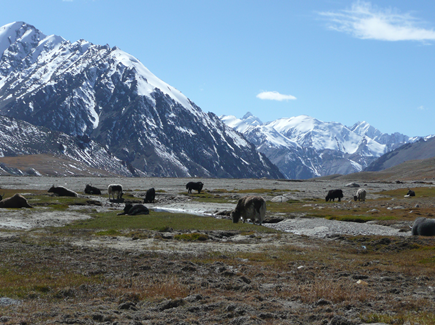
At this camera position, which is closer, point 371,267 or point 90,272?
point 90,272

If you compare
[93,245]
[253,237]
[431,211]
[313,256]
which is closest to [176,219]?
[253,237]

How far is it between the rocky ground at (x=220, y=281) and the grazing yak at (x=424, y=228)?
3.29 m

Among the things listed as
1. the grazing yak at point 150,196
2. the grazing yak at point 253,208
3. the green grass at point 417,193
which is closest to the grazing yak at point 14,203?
the grazing yak at point 150,196

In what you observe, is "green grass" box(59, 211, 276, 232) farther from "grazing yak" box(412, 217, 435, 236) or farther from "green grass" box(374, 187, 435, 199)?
"green grass" box(374, 187, 435, 199)

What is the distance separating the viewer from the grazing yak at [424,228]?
34.5 metres

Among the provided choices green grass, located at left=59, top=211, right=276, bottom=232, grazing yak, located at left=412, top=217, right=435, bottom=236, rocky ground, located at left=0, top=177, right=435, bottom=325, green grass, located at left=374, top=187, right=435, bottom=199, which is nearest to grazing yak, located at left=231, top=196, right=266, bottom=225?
green grass, located at left=59, top=211, right=276, bottom=232

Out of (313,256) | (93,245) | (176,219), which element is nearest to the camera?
(313,256)

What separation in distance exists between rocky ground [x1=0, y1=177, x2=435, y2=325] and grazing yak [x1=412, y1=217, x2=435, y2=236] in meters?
3.29

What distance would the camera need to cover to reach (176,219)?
148 feet

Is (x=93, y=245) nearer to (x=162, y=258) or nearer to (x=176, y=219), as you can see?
(x=162, y=258)

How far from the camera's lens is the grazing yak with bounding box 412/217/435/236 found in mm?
34469

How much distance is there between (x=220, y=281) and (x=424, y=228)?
23438 mm

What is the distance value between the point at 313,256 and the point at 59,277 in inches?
550

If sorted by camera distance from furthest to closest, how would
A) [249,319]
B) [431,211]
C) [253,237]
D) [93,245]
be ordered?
[431,211] < [253,237] < [93,245] < [249,319]
